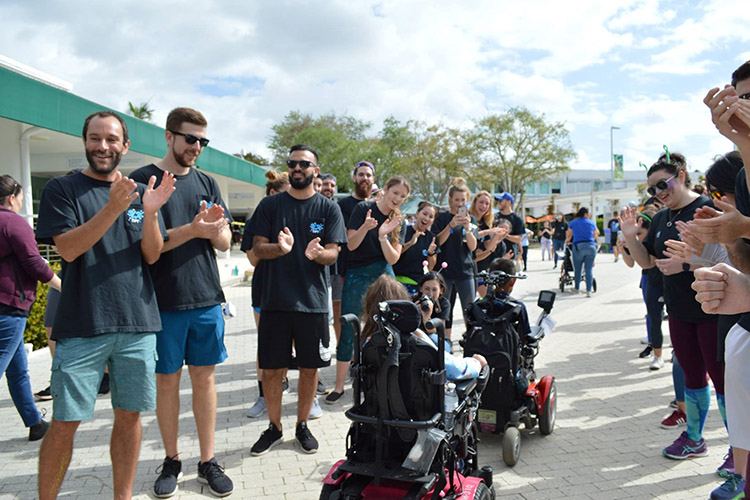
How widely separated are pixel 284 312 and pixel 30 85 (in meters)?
8.89

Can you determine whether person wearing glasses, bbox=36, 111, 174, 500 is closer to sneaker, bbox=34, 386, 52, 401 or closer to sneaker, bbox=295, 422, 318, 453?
sneaker, bbox=295, 422, 318, 453

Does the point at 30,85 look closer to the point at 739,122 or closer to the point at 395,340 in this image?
the point at 395,340

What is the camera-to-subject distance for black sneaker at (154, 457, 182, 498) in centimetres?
345

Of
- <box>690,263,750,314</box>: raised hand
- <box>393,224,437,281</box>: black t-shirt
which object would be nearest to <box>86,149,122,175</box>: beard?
<box>690,263,750,314</box>: raised hand

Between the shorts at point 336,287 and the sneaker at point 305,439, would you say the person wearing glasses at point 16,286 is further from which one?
the shorts at point 336,287

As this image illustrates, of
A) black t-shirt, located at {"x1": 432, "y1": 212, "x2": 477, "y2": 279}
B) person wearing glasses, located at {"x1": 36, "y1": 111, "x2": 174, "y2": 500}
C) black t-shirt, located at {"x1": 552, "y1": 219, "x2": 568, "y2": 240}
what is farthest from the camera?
black t-shirt, located at {"x1": 552, "y1": 219, "x2": 568, "y2": 240}

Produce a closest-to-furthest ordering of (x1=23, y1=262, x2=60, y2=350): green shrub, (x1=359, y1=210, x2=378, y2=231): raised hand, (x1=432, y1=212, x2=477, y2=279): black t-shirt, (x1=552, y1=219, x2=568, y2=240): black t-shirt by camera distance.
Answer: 1. (x1=359, y1=210, x2=378, y2=231): raised hand
2. (x1=432, y1=212, x2=477, y2=279): black t-shirt
3. (x1=23, y1=262, x2=60, y2=350): green shrub
4. (x1=552, y1=219, x2=568, y2=240): black t-shirt

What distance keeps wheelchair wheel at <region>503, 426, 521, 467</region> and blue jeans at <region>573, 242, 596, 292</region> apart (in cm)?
964

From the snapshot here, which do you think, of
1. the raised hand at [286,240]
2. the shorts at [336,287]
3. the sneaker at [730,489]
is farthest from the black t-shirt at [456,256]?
the sneaker at [730,489]

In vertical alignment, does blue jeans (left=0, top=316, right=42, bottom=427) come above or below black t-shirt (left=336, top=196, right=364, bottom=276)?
below

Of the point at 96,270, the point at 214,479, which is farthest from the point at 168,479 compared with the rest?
the point at 96,270

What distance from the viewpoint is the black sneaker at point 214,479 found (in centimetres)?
348

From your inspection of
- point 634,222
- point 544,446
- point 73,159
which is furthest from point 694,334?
point 73,159

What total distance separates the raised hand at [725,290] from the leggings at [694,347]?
6.95 feet
